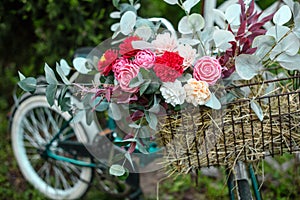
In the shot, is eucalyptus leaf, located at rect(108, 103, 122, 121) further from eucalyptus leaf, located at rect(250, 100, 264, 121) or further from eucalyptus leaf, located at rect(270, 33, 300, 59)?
eucalyptus leaf, located at rect(270, 33, 300, 59)

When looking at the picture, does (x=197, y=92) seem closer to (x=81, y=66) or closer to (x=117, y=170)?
(x=117, y=170)

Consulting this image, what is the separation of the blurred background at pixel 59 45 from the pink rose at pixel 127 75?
4.48 feet

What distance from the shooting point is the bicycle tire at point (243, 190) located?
193 cm

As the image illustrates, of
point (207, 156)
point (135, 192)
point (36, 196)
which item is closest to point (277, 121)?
point (207, 156)

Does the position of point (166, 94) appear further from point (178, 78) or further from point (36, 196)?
point (36, 196)

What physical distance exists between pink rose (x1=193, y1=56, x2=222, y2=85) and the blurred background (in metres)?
1.34

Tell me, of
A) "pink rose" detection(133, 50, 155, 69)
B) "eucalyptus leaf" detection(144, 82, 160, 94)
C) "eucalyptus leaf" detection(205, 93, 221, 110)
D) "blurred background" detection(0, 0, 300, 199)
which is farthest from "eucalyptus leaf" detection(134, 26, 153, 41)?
"blurred background" detection(0, 0, 300, 199)

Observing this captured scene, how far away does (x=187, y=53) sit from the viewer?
1745 mm

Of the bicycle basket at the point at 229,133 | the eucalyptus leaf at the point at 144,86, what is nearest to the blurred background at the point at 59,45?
the bicycle basket at the point at 229,133

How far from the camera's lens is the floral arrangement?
1.71 metres

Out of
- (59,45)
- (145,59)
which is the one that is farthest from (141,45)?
(59,45)

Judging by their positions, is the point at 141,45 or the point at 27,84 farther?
the point at 27,84

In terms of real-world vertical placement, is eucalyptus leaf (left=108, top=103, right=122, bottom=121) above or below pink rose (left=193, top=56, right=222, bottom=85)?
below

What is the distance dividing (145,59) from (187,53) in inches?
5.6
